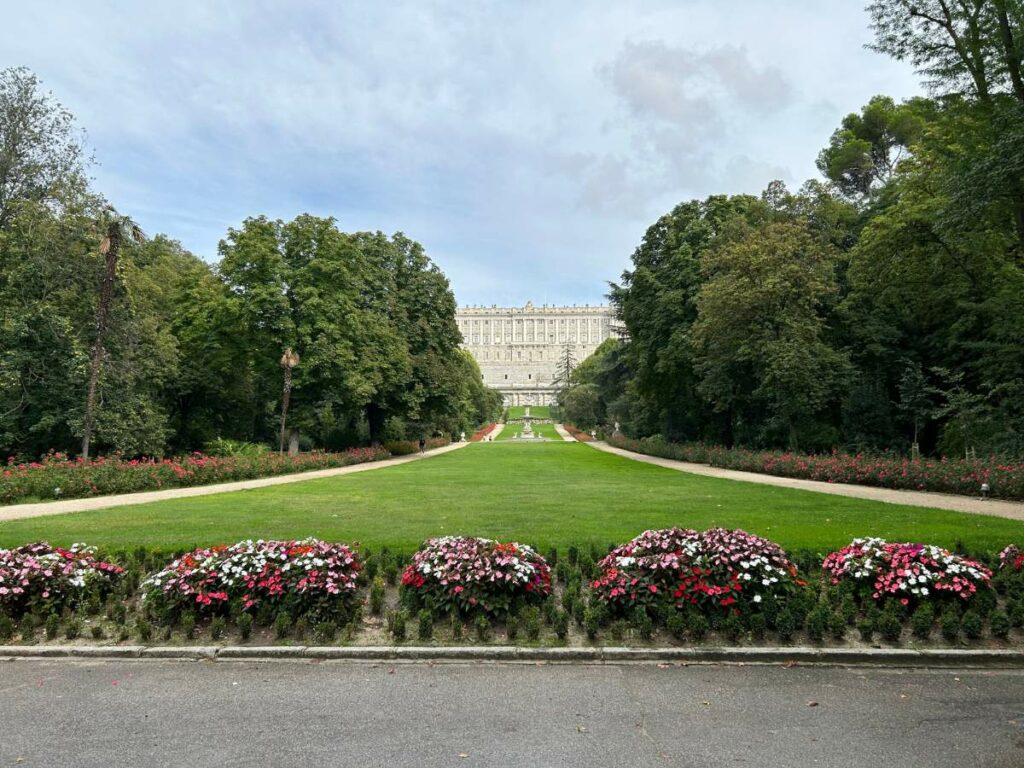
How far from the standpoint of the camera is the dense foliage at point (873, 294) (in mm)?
10875

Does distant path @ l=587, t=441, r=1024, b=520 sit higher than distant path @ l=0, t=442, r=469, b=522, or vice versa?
distant path @ l=587, t=441, r=1024, b=520

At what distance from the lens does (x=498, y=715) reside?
176 inches

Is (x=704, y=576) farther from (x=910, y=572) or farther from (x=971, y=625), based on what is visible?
(x=971, y=625)

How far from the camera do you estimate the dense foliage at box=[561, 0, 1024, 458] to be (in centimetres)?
1088

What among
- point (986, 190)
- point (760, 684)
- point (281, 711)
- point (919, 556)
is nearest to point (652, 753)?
point (760, 684)

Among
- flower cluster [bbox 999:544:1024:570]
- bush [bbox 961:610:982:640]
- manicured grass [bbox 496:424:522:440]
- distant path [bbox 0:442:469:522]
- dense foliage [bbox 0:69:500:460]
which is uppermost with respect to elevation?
dense foliage [bbox 0:69:500:460]

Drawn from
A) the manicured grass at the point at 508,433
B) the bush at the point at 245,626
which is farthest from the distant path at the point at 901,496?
the manicured grass at the point at 508,433

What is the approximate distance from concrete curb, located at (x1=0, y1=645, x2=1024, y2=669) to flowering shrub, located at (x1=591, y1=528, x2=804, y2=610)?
0.57 meters

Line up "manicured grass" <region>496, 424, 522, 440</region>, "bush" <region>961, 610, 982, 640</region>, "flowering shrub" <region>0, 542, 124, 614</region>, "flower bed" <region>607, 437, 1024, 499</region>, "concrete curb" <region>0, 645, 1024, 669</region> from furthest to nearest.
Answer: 1. "manicured grass" <region>496, 424, 522, 440</region>
2. "flower bed" <region>607, 437, 1024, 499</region>
3. "flowering shrub" <region>0, 542, 124, 614</region>
4. "bush" <region>961, 610, 982, 640</region>
5. "concrete curb" <region>0, 645, 1024, 669</region>

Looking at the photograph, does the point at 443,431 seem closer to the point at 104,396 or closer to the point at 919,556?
the point at 104,396

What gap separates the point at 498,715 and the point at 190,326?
3212 cm

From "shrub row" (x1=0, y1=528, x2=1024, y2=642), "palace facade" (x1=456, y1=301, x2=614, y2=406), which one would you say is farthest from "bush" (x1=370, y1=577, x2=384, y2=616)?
"palace facade" (x1=456, y1=301, x2=614, y2=406)

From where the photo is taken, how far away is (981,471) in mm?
15102

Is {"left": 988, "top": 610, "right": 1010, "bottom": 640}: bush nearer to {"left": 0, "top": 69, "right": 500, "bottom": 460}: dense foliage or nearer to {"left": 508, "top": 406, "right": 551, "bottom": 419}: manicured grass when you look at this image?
{"left": 0, "top": 69, "right": 500, "bottom": 460}: dense foliage
